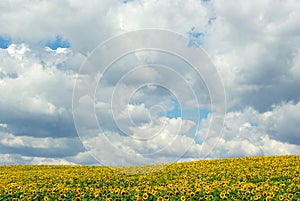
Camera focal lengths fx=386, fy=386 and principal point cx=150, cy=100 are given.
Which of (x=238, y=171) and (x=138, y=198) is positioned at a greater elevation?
(x=238, y=171)

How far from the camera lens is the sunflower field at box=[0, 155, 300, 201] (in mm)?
14991

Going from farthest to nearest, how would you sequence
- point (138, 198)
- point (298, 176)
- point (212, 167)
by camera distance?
point (212, 167), point (298, 176), point (138, 198)

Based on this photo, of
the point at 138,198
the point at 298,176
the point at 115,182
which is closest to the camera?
the point at 138,198

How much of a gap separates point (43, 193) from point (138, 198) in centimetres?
586

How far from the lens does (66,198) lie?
1653 centimetres

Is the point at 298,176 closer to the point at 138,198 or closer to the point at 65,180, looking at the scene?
the point at 138,198

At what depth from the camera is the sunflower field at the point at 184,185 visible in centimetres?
1499

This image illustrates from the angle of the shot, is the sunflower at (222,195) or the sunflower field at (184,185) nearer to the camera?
the sunflower at (222,195)

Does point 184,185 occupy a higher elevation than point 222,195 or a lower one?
higher

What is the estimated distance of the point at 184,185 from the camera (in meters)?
17.5

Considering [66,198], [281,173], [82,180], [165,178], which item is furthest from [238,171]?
[66,198]

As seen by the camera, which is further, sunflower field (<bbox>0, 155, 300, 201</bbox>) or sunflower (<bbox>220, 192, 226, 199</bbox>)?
sunflower field (<bbox>0, 155, 300, 201</bbox>)

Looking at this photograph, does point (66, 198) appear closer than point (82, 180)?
Yes

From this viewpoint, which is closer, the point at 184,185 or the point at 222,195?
the point at 222,195
